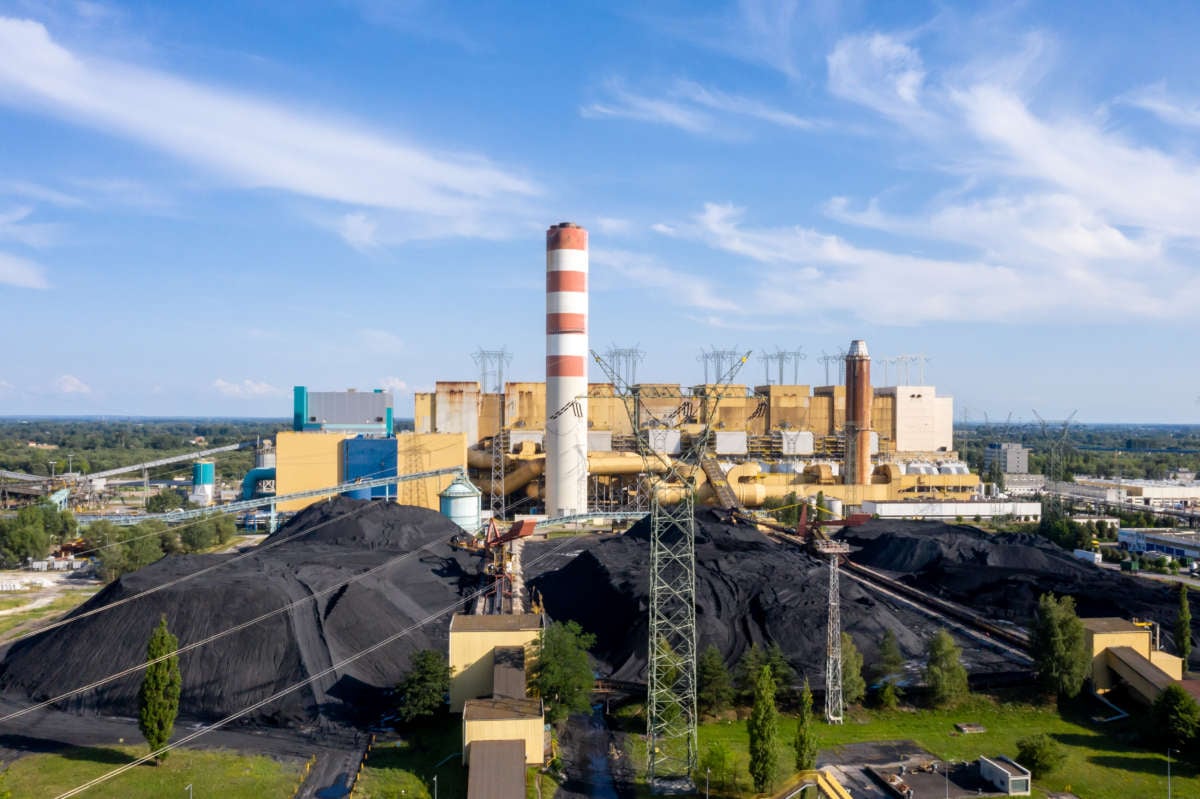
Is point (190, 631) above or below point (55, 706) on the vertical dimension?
above

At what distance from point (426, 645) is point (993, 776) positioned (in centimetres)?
1590

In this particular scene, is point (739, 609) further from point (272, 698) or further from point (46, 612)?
point (46, 612)

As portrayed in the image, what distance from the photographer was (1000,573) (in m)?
36.0

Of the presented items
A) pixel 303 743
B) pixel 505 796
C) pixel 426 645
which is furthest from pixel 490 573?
pixel 505 796

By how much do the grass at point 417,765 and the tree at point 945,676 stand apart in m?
12.8

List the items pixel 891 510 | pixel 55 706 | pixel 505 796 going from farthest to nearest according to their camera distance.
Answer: pixel 891 510 → pixel 55 706 → pixel 505 796

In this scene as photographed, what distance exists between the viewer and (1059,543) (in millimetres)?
50281

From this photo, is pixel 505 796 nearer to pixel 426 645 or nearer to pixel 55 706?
pixel 426 645

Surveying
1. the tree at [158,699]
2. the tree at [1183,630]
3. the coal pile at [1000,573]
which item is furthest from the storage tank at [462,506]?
the tree at [1183,630]

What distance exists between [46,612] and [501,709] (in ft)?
77.2

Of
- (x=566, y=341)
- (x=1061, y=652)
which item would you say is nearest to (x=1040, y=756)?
(x=1061, y=652)

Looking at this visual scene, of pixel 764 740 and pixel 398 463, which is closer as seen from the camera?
pixel 764 740

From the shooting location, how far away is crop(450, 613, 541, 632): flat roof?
2219 cm

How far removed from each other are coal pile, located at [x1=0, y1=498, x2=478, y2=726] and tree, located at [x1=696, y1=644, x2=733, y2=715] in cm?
851
